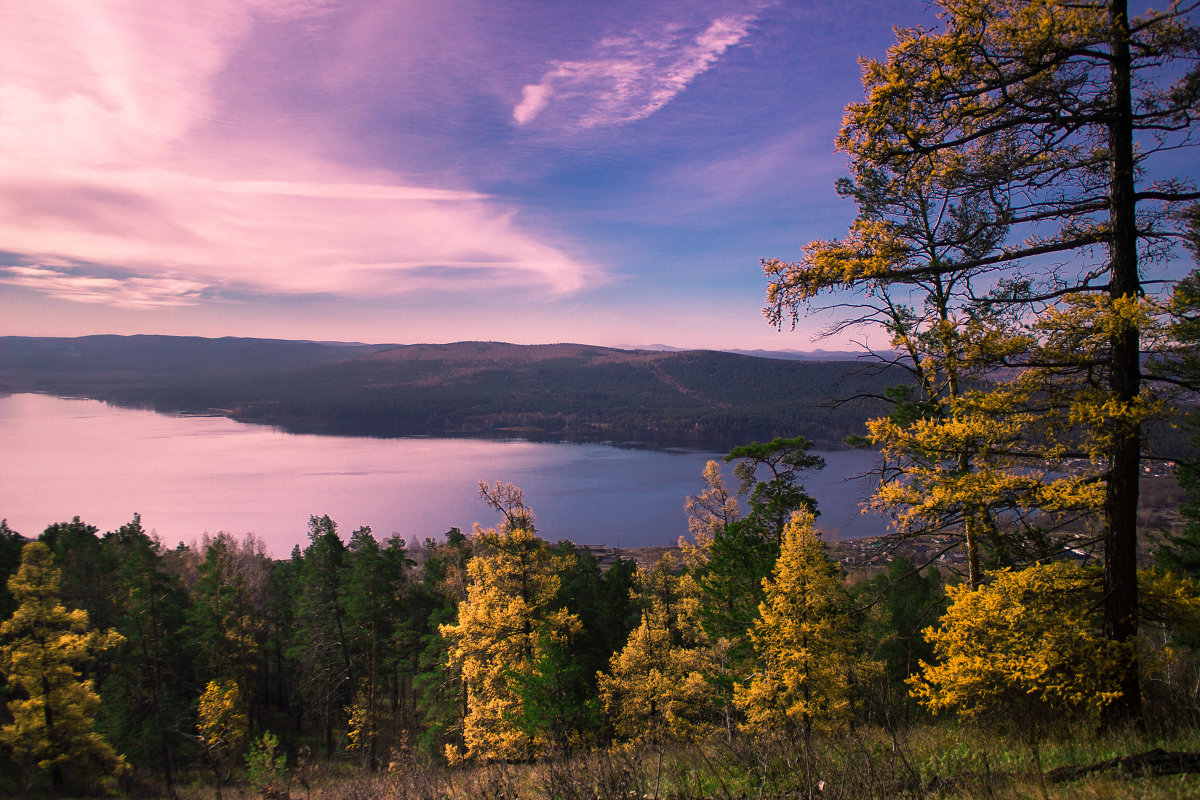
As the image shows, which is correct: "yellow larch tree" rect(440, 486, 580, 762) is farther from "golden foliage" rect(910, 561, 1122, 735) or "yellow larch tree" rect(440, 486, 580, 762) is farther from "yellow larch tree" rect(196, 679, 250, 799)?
"yellow larch tree" rect(196, 679, 250, 799)

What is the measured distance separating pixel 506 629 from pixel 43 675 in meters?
13.5

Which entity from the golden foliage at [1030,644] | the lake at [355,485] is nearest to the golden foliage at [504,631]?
the golden foliage at [1030,644]

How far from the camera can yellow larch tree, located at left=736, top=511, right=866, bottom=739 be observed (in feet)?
32.7

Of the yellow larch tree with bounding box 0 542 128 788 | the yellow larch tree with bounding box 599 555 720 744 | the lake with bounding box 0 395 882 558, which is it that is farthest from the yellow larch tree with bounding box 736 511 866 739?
the lake with bounding box 0 395 882 558

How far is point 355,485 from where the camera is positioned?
334 ft

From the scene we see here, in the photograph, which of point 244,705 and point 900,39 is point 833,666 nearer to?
point 900,39

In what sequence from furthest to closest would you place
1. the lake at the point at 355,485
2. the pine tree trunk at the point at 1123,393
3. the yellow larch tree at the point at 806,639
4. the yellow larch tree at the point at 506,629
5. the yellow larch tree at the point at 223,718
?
the lake at the point at 355,485 → the yellow larch tree at the point at 223,718 → the yellow larch tree at the point at 506,629 → the yellow larch tree at the point at 806,639 → the pine tree trunk at the point at 1123,393

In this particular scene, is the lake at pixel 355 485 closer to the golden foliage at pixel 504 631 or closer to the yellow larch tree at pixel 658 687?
the yellow larch tree at pixel 658 687

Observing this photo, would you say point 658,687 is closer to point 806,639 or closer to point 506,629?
point 506,629

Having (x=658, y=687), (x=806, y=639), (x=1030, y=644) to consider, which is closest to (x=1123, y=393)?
(x=1030, y=644)

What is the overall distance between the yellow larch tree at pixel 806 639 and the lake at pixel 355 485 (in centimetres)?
3822

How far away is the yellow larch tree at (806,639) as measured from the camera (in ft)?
32.7

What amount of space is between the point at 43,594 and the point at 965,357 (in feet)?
73.2

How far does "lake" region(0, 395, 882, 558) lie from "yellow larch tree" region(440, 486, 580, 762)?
3756cm
